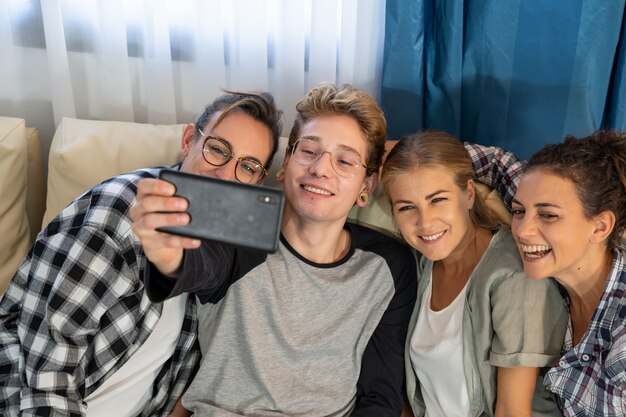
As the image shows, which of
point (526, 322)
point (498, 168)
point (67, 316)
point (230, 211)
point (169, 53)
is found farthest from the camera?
point (169, 53)

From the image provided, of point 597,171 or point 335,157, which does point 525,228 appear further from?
point 335,157

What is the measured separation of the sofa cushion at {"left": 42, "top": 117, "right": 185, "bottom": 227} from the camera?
167cm

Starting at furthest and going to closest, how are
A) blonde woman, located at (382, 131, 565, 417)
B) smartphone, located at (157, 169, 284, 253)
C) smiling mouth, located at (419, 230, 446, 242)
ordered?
smiling mouth, located at (419, 230, 446, 242), blonde woman, located at (382, 131, 565, 417), smartphone, located at (157, 169, 284, 253)

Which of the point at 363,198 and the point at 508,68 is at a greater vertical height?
the point at 508,68

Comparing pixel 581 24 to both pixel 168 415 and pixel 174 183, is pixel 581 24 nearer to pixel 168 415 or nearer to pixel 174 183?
pixel 174 183

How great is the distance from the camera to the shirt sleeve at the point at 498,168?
158 cm

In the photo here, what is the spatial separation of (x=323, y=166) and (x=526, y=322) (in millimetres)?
577

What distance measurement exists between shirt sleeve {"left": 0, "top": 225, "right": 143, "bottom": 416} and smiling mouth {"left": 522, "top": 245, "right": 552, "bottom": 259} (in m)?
0.86

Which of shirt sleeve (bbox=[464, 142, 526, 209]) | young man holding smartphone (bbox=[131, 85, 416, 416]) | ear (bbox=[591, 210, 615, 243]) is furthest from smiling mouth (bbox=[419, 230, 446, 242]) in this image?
ear (bbox=[591, 210, 615, 243])

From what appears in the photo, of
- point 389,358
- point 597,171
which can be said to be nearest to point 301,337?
point 389,358

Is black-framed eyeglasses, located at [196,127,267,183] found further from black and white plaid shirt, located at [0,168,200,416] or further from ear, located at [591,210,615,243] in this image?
ear, located at [591,210,615,243]

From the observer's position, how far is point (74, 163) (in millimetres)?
1665

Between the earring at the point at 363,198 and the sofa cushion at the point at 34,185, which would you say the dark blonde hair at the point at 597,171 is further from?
the sofa cushion at the point at 34,185

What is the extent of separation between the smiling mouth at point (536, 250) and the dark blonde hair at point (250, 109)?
649mm
